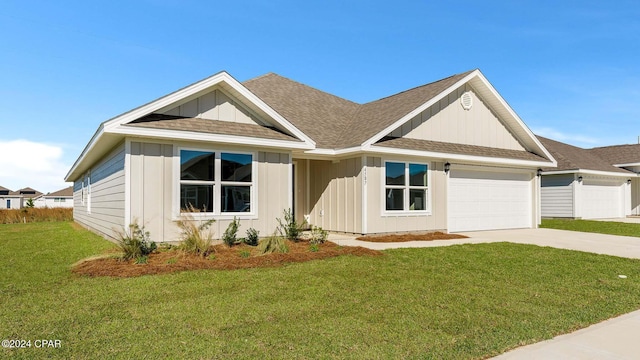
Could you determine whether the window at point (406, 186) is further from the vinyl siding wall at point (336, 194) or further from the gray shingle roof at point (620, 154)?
the gray shingle roof at point (620, 154)

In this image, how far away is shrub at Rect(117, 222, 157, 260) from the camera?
817 centimetres

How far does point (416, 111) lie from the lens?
44.8ft

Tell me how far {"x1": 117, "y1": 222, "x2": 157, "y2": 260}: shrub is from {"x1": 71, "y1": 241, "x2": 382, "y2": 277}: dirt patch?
189mm

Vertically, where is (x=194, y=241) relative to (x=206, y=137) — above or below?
below

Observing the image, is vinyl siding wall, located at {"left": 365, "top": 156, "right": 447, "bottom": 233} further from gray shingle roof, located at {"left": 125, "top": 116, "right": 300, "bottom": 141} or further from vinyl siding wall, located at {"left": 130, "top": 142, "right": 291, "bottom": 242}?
vinyl siding wall, located at {"left": 130, "top": 142, "right": 291, "bottom": 242}

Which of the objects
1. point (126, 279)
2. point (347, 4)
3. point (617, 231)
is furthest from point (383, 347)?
point (617, 231)

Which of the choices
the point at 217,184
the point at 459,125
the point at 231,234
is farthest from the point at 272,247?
the point at 459,125

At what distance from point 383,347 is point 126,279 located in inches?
184

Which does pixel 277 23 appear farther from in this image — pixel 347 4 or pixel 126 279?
pixel 126 279

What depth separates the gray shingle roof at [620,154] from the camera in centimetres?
2712

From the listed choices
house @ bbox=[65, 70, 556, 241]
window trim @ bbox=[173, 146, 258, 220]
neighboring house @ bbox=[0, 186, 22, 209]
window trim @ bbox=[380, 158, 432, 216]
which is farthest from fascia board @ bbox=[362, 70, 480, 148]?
neighboring house @ bbox=[0, 186, 22, 209]

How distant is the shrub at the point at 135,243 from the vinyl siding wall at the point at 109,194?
0.32m

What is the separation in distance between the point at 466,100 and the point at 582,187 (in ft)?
42.2

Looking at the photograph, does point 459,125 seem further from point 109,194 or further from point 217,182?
point 109,194
